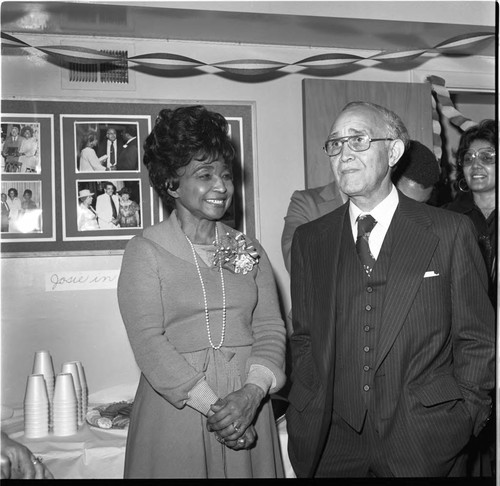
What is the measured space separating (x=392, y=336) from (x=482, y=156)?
1.20 m

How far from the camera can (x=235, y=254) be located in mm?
1844

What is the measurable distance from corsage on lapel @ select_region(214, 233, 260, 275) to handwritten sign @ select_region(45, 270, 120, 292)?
4.46ft

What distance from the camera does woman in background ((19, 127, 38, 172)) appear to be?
2922mm

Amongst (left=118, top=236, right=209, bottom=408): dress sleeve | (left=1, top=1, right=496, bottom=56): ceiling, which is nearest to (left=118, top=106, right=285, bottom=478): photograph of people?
(left=118, top=236, right=209, bottom=408): dress sleeve

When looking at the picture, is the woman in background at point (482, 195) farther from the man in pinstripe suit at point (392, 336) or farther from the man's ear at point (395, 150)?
the man's ear at point (395, 150)

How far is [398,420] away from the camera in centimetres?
163

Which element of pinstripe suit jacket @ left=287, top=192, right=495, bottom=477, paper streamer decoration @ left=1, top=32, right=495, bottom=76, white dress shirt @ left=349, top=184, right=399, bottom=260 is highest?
paper streamer decoration @ left=1, top=32, right=495, bottom=76

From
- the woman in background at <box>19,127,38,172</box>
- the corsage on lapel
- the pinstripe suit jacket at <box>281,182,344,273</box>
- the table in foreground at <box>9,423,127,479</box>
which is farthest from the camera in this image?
the woman in background at <box>19,127,38,172</box>

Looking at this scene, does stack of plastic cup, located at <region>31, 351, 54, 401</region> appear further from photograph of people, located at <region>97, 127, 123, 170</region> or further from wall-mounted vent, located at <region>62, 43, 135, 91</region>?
wall-mounted vent, located at <region>62, 43, 135, 91</region>

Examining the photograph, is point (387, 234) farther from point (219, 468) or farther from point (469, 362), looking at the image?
point (219, 468)

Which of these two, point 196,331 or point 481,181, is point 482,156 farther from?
point 196,331

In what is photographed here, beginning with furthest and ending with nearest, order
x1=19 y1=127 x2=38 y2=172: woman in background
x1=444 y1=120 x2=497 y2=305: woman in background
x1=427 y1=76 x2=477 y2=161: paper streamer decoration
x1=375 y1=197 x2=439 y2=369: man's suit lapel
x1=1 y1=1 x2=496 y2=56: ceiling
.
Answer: x1=427 y1=76 x2=477 y2=161: paper streamer decoration, x1=19 y1=127 x2=38 y2=172: woman in background, x1=1 y1=1 x2=496 y2=56: ceiling, x1=444 y1=120 x2=497 y2=305: woman in background, x1=375 y1=197 x2=439 y2=369: man's suit lapel

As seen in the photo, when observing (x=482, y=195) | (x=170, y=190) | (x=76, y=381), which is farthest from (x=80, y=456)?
(x=482, y=195)

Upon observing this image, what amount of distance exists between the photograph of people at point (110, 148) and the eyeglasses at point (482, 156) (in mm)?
1626
